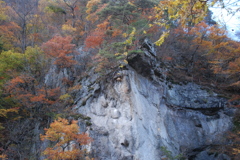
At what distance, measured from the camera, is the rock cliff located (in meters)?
9.75

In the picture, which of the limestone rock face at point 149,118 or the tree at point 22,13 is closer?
the limestone rock face at point 149,118

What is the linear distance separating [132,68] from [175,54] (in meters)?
7.73


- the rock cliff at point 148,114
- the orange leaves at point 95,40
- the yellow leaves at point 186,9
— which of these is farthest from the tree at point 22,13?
the yellow leaves at point 186,9

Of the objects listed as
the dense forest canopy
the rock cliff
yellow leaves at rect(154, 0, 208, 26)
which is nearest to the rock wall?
the rock cliff

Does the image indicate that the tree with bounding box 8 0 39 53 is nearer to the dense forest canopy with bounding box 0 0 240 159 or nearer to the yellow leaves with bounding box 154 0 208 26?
the dense forest canopy with bounding box 0 0 240 159

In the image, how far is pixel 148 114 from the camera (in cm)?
1133

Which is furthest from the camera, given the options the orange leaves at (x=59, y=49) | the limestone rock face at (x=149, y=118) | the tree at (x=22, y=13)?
the tree at (x=22, y=13)

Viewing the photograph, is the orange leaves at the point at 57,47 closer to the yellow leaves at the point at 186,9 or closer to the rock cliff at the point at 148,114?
the rock cliff at the point at 148,114

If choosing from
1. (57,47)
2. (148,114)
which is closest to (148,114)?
(148,114)

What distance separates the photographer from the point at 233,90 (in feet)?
51.8

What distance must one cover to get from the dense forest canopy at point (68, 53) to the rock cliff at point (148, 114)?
1156 mm

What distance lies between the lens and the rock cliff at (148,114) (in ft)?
32.0

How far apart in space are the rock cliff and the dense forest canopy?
3.79 feet

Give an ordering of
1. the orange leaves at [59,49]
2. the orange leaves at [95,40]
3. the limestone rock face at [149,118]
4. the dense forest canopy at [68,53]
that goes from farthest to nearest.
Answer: the orange leaves at [95,40] < the orange leaves at [59,49] < the dense forest canopy at [68,53] < the limestone rock face at [149,118]
